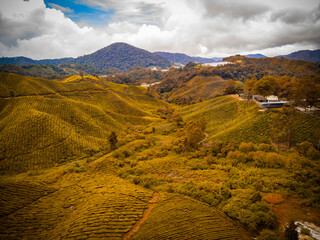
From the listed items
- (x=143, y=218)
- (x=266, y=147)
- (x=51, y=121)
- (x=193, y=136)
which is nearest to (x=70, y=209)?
(x=143, y=218)

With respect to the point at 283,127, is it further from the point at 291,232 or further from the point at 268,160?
the point at 291,232

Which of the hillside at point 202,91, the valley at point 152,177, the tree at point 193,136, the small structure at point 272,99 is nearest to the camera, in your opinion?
the valley at point 152,177

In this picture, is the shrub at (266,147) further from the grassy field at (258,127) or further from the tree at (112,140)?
the tree at (112,140)

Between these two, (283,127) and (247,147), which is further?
(283,127)

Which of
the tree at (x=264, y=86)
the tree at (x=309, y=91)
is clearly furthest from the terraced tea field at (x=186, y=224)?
the tree at (x=264, y=86)

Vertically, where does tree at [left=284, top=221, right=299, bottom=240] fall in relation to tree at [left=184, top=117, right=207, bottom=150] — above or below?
below

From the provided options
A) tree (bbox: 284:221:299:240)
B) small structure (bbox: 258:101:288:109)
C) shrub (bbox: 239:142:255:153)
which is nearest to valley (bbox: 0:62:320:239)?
shrub (bbox: 239:142:255:153)

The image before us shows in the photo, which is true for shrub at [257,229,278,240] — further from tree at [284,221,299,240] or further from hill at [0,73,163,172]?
hill at [0,73,163,172]

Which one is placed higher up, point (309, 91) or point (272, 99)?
point (309, 91)

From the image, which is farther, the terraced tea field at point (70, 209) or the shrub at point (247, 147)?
the shrub at point (247, 147)
